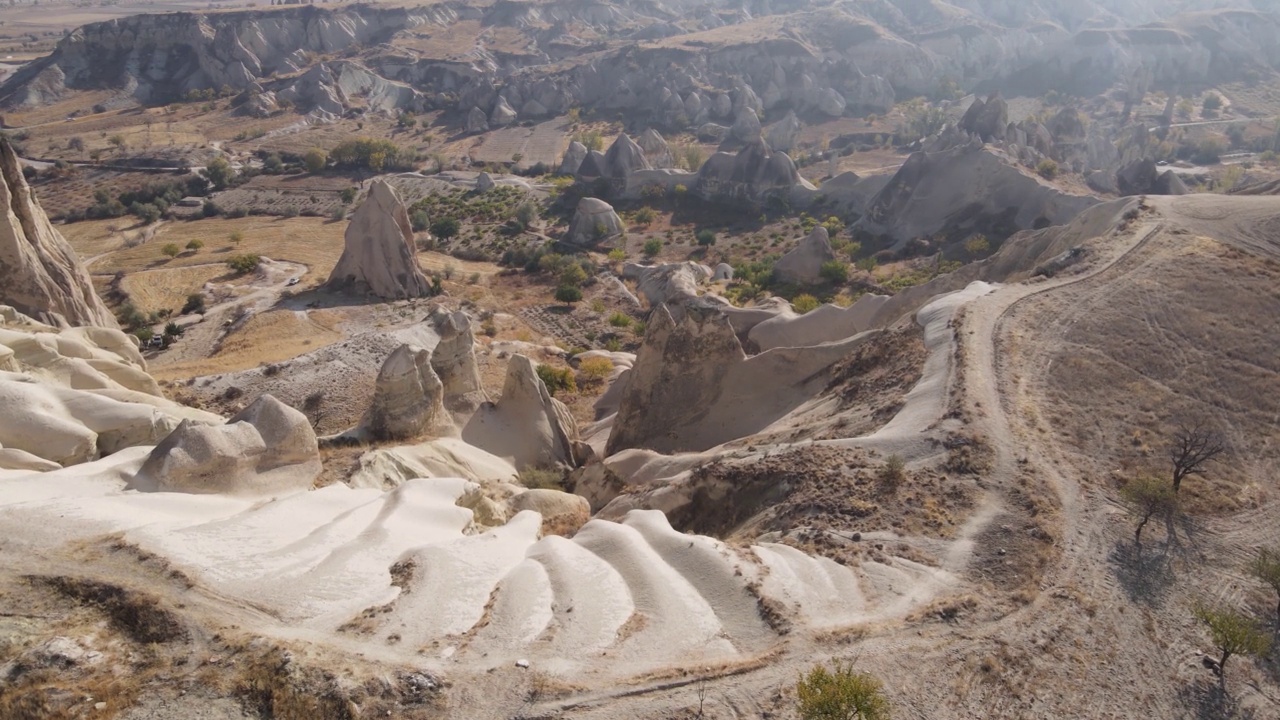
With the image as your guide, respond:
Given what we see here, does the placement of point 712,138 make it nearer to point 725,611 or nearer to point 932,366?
point 932,366

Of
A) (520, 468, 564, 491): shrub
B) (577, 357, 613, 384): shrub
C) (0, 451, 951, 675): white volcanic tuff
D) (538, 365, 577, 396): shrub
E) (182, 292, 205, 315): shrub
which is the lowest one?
(577, 357, 613, 384): shrub

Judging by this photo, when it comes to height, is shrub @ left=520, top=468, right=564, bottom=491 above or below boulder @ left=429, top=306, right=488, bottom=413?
below

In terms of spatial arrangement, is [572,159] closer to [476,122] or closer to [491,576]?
[476,122]

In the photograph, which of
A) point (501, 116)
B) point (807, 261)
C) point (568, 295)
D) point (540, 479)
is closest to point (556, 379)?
point (540, 479)

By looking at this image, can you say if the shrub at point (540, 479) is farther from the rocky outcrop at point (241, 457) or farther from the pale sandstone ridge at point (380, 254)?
the pale sandstone ridge at point (380, 254)

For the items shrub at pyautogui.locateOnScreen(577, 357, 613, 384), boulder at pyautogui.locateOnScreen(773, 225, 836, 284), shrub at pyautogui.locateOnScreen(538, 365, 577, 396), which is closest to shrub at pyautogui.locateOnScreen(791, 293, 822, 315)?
boulder at pyautogui.locateOnScreen(773, 225, 836, 284)

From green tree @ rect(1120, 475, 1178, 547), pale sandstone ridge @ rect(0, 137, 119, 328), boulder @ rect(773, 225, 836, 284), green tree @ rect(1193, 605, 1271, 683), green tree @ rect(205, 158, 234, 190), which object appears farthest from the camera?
green tree @ rect(205, 158, 234, 190)

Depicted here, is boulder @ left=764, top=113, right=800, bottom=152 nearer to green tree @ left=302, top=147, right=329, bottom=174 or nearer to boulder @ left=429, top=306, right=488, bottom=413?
green tree @ left=302, top=147, right=329, bottom=174
